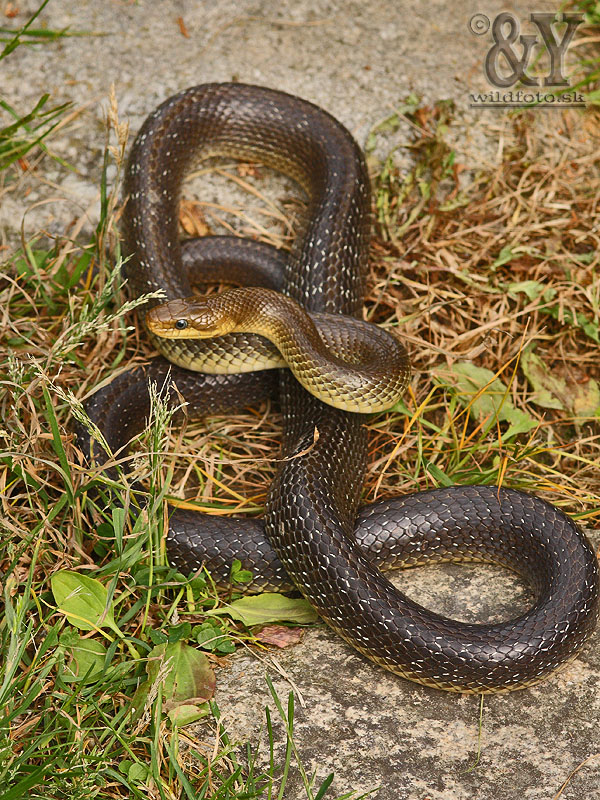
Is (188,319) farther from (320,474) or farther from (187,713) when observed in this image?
(187,713)

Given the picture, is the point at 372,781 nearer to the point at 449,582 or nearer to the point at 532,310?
the point at 449,582

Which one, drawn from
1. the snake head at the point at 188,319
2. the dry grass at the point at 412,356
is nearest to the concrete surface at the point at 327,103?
the dry grass at the point at 412,356

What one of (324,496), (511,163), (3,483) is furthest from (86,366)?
(511,163)

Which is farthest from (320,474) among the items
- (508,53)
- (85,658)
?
(508,53)

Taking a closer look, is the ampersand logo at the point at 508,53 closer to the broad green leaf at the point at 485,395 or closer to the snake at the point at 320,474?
the snake at the point at 320,474

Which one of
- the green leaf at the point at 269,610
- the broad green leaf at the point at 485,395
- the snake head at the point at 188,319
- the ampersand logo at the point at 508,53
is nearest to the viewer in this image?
the green leaf at the point at 269,610
